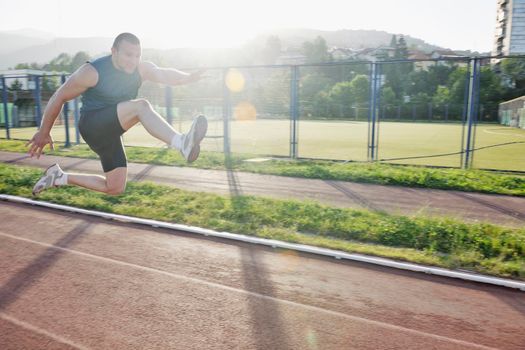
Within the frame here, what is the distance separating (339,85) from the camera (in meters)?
38.8

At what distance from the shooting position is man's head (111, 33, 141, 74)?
14.4 ft

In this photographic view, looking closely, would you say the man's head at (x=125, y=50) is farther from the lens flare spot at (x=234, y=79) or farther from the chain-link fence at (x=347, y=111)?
the lens flare spot at (x=234, y=79)

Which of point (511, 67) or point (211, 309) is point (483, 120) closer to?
point (511, 67)

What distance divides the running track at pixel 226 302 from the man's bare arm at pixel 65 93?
159 centimetres

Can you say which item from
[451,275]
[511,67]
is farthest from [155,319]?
[511,67]

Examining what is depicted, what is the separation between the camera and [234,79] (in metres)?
15.6

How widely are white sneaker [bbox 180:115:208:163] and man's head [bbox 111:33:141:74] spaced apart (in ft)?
2.97

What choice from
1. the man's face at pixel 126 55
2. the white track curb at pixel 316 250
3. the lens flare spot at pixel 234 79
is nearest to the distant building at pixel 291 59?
the lens flare spot at pixel 234 79

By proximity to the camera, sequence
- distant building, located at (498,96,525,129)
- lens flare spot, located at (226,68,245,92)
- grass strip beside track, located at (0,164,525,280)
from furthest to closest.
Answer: distant building, located at (498,96,525,129) → lens flare spot, located at (226,68,245,92) → grass strip beside track, located at (0,164,525,280)

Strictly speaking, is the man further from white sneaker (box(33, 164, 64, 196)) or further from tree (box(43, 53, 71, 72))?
tree (box(43, 53, 71, 72))

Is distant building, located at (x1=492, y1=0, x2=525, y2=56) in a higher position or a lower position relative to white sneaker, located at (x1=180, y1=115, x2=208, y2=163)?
higher

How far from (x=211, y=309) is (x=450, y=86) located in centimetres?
3434

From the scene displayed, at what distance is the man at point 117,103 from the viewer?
441 centimetres

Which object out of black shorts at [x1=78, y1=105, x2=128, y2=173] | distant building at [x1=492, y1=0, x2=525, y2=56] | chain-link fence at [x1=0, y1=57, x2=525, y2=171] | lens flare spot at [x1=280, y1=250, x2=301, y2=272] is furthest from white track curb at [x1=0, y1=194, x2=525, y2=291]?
distant building at [x1=492, y1=0, x2=525, y2=56]
